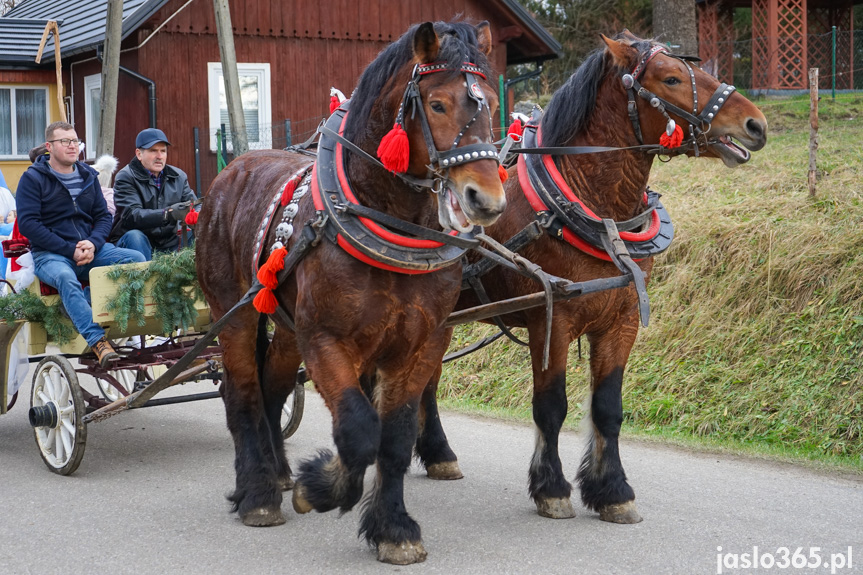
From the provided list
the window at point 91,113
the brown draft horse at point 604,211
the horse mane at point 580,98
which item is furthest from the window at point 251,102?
the brown draft horse at point 604,211

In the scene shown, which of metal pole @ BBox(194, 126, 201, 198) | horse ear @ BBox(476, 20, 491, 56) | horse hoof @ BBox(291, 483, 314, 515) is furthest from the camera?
metal pole @ BBox(194, 126, 201, 198)

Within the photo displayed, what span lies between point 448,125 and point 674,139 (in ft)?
4.55

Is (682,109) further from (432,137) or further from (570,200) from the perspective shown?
(432,137)

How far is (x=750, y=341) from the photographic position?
22.5ft

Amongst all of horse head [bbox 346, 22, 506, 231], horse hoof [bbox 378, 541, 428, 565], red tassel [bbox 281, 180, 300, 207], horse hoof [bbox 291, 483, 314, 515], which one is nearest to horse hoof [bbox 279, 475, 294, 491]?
horse hoof [bbox 291, 483, 314, 515]

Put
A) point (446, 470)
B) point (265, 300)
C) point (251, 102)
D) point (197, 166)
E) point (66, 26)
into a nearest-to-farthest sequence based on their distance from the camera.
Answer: point (265, 300), point (446, 470), point (197, 166), point (251, 102), point (66, 26)

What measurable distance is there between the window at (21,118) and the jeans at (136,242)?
1307 cm

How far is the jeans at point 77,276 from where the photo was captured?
5.57 m

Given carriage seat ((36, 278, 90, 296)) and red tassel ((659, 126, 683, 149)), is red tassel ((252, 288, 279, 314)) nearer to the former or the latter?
red tassel ((659, 126, 683, 149))

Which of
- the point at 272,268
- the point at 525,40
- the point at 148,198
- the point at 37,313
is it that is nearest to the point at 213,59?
the point at 525,40

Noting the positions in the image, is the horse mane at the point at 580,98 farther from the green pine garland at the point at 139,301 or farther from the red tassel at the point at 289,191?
the green pine garland at the point at 139,301

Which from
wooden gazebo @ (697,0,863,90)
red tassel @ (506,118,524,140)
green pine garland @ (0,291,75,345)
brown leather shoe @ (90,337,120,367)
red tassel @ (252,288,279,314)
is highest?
wooden gazebo @ (697,0,863,90)

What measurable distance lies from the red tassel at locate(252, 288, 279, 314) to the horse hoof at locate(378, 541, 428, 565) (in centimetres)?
111

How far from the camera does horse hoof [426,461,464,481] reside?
539cm
